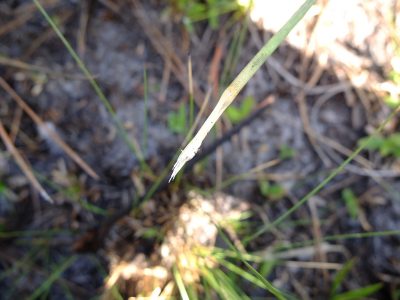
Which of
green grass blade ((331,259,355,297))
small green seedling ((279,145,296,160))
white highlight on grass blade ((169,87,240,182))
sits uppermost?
white highlight on grass blade ((169,87,240,182))

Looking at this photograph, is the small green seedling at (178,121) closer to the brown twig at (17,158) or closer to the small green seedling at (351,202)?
the brown twig at (17,158)

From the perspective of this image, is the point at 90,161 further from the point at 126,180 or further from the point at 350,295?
the point at 350,295

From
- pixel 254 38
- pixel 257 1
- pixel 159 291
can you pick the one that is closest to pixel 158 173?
Answer: pixel 159 291

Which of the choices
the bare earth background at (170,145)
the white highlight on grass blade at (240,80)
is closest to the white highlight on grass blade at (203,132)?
the white highlight on grass blade at (240,80)

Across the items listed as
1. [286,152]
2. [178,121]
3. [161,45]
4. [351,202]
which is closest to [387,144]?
[351,202]

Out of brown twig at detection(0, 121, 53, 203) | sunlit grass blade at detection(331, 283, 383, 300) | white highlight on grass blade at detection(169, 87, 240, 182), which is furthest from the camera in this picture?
sunlit grass blade at detection(331, 283, 383, 300)

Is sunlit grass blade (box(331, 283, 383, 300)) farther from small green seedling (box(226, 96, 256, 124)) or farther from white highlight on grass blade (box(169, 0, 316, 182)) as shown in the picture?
white highlight on grass blade (box(169, 0, 316, 182))

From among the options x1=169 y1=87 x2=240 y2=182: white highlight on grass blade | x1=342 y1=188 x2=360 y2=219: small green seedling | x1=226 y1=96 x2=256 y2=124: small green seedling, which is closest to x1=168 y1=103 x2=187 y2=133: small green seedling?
x1=226 y1=96 x2=256 y2=124: small green seedling
